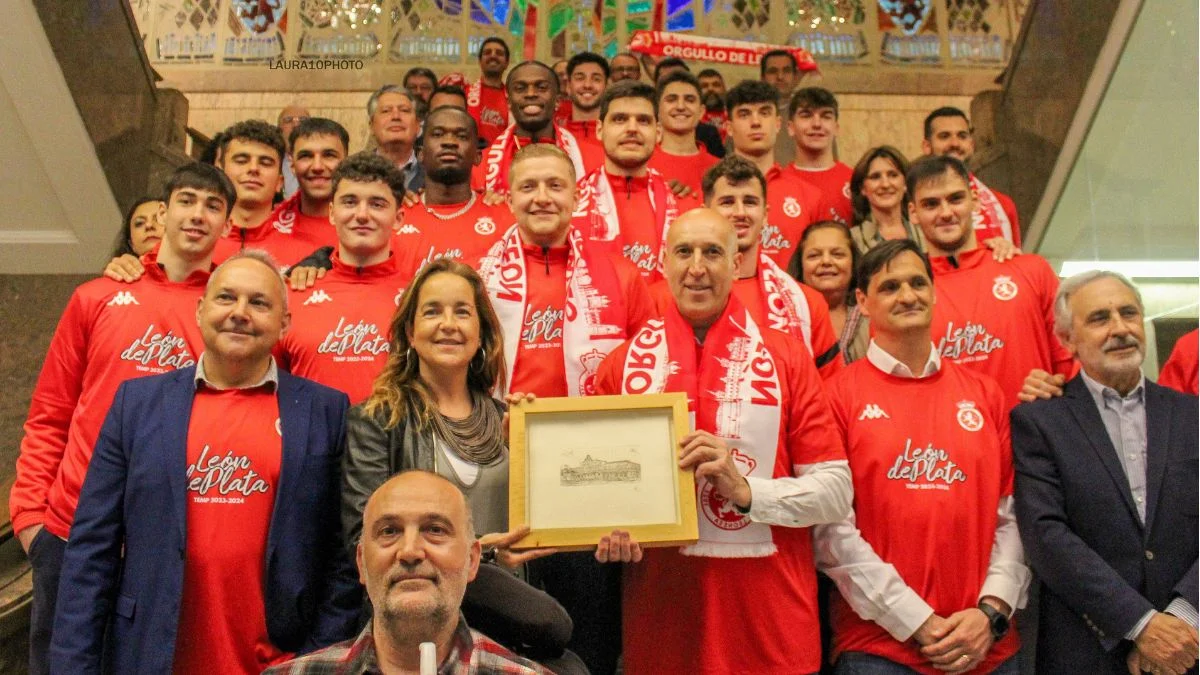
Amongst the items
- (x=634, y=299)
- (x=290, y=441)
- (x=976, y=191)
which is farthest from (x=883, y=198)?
(x=290, y=441)

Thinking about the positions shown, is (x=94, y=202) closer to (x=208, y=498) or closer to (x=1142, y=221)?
(x=208, y=498)

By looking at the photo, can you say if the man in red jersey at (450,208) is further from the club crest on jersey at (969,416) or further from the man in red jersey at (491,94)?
the man in red jersey at (491,94)

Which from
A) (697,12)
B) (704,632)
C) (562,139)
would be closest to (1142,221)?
(562,139)

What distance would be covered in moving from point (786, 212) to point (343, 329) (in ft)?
7.98

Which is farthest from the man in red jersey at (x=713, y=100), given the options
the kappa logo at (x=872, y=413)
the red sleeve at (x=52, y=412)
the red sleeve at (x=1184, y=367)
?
the red sleeve at (x=52, y=412)

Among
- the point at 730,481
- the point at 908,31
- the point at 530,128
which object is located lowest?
the point at 730,481

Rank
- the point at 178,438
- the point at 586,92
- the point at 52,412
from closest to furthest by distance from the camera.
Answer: the point at 178,438, the point at 52,412, the point at 586,92

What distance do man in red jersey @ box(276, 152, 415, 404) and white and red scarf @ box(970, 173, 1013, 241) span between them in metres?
2.62

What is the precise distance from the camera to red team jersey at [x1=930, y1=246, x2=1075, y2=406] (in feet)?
12.6

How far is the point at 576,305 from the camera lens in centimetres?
371

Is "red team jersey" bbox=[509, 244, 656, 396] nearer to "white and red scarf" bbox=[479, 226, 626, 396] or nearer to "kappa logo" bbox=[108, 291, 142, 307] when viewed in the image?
"white and red scarf" bbox=[479, 226, 626, 396]

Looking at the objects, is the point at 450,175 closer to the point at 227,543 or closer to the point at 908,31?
the point at 227,543

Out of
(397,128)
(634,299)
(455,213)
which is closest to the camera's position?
(634,299)

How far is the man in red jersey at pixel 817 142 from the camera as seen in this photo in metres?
5.72
